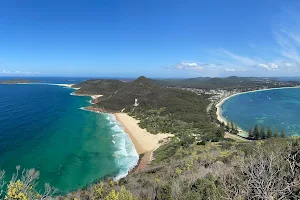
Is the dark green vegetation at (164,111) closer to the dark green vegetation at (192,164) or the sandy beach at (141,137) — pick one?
the dark green vegetation at (192,164)

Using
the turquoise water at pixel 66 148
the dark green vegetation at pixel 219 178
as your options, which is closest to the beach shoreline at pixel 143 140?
the turquoise water at pixel 66 148

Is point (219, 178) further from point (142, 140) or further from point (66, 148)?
point (66, 148)

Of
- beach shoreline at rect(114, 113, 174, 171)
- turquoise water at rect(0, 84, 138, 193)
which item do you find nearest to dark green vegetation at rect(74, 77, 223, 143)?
beach shoreline at rect(114, 113, 174, 171)

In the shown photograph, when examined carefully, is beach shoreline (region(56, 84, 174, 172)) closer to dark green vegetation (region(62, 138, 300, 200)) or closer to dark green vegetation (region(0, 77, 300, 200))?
dark green vegetation (region(0, 77, 300, 200))

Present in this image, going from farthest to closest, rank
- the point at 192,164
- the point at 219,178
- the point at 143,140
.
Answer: the point at 143,140, the point at 192,164, the point at 219,178

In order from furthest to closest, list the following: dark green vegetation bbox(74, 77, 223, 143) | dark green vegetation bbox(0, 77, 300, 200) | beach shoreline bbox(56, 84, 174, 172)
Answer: dark green vegetation bbox(74, 77, 223, 143) < beach shoreline bbox(56, 84, 174, 172) < dark green vegetation bbox(0, 77, 300, 200)

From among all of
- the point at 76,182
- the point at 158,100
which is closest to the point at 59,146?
the point at 76,182

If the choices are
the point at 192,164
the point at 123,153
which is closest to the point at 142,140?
the point at 123,153
